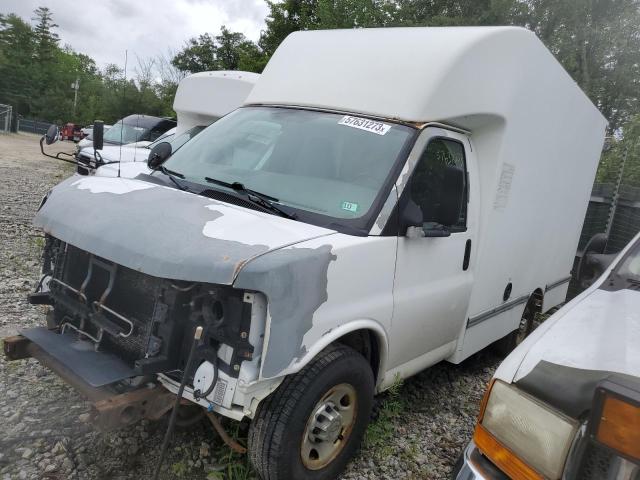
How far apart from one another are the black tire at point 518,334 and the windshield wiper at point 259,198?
3.46m

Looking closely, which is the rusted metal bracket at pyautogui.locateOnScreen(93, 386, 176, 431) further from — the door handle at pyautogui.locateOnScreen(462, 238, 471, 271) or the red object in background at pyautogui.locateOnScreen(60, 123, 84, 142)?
the red object in background at pyautogui.locateOnScreen(60, 123, 84, 142)

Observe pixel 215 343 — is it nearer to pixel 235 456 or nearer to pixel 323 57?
pixel 235 456

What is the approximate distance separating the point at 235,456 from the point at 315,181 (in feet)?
5.62

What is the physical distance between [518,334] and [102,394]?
14.9ft

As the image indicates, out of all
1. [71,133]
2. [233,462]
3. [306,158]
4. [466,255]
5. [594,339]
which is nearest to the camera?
[594,339]

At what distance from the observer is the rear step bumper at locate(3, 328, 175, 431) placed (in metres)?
2.31

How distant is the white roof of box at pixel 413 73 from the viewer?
11.3 feet

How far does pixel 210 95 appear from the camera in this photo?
885 cm

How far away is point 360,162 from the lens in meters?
3.22

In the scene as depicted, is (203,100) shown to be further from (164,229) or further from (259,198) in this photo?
(164,229)

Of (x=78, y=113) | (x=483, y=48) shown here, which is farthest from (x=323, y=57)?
(x=78, y=113)

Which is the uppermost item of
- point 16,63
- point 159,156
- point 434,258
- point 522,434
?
point 16,63

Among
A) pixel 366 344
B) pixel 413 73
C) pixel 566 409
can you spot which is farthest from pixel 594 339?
pixel 413 73

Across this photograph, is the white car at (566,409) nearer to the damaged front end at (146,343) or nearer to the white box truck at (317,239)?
the white box truck at (317,239)
